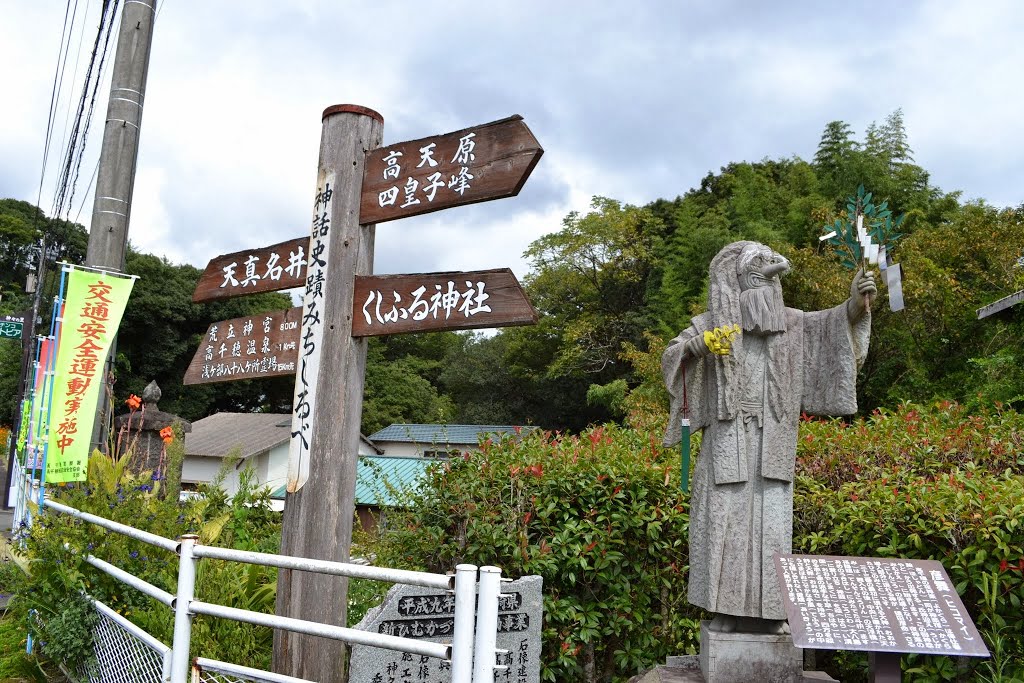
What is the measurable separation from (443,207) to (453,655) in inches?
84.3

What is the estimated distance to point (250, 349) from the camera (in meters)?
4.15

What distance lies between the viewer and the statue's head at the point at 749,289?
3793mm

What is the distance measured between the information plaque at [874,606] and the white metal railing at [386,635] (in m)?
1.50

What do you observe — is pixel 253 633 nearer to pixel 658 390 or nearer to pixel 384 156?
pixel 384 156

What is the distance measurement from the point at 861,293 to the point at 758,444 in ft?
2.95

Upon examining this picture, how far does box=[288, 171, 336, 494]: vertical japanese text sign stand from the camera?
3609 millimetres

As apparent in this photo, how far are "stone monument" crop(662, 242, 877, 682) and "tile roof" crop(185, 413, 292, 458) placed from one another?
60.4 feet

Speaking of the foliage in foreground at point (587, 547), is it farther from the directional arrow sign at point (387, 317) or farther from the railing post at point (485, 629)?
the railing post at point (485, 629)

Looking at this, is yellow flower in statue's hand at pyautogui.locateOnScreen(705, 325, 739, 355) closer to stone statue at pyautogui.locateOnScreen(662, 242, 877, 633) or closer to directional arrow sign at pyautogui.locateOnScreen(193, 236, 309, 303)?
stone statue at pyautogui.locateOnScreen(662, 242, 877, 633)

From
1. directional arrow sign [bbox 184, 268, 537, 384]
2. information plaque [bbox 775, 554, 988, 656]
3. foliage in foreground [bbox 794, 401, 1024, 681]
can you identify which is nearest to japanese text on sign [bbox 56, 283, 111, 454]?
directional arrow sign [bbox 184, 268, 537, 384]

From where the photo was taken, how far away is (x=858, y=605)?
313 centimetres

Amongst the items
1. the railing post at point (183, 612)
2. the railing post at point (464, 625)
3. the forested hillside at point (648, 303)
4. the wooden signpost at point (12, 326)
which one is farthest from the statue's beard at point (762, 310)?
the wooden signpost at point (12, 326)

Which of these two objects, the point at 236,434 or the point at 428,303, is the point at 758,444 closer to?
the point at 428,303

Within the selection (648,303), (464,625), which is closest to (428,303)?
(464,625)
